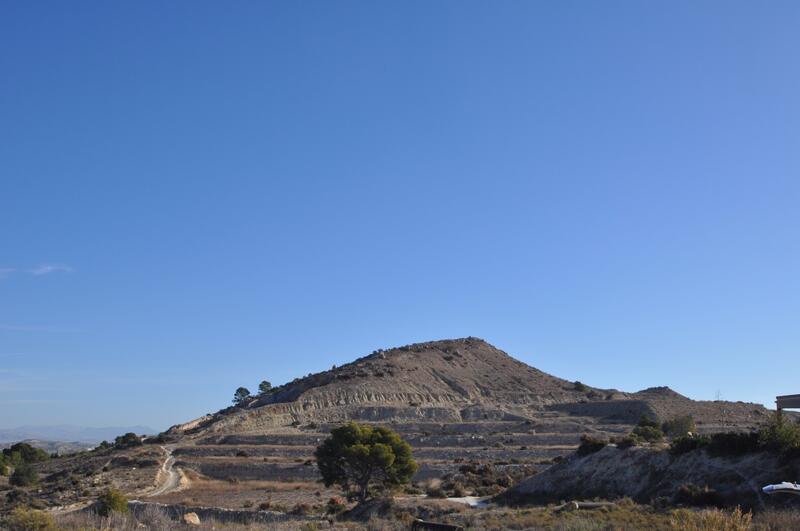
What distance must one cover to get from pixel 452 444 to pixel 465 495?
28897 millimetres

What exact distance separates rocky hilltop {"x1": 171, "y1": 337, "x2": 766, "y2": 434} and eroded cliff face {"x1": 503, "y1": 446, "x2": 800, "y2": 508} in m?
42.4

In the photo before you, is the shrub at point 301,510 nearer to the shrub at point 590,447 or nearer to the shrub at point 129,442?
the shrub at point 590,447

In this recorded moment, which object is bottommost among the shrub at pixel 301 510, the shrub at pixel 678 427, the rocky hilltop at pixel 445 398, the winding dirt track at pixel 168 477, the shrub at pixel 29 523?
the shrub at pixel 301 510

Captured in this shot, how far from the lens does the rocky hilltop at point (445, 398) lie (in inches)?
3504

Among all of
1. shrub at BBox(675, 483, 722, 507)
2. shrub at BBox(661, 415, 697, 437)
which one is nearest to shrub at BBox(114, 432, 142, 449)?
shrub at BBox(661, 415, 697, 437)

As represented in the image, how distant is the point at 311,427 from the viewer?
82.1 m

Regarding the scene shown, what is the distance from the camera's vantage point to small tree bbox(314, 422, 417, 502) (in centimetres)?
4331

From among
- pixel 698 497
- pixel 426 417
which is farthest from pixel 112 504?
pixel 426 417

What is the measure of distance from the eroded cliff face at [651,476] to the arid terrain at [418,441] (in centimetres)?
13

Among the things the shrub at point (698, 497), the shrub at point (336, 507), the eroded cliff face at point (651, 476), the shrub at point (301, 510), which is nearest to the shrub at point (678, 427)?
the eroded cliff face at point (651, 476)

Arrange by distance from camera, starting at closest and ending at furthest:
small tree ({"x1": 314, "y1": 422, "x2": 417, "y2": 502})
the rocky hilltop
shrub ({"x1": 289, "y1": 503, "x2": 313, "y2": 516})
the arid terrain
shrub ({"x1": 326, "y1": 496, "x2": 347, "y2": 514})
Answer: shrub ({"x1": 326, "y1": 496, "x2": 347, "y2": 514}) < shrub ({"x1": 289, "y1": 503, "x2": 313, "y2": 516}) < the arid terrain < small tree ({"x1": 314, "y1": 422, "x2": 417, "y2": 502}) < the rocky hilltop

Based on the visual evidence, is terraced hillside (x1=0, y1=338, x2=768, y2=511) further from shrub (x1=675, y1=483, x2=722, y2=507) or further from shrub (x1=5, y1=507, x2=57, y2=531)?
shrub (x1=5, y1=507, x2=57, y2=531)

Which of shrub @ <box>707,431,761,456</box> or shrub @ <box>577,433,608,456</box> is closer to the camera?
shrub @ <box>707,431,761,456</box>

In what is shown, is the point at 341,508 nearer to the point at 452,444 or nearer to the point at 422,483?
the point at 422,483
